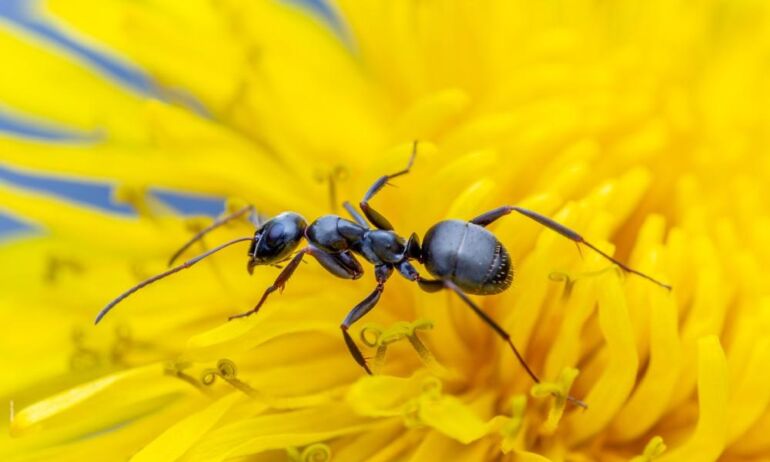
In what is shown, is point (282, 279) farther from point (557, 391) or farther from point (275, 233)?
point (557, 391)

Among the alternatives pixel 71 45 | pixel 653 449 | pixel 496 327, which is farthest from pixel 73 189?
pixel 653 449

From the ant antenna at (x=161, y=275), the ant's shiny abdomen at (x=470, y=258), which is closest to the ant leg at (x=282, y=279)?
the ant antenna at (x=161, y=275)

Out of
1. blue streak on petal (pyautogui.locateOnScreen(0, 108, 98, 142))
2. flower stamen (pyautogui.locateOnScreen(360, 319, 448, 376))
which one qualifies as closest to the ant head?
flower stamen (pyautogui.locateOnScreen(360, 319, 448, 376))

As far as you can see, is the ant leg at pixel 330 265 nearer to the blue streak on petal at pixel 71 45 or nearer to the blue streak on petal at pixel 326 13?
the blue streak on petal at pixel 71 45

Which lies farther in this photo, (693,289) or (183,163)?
(183,163)

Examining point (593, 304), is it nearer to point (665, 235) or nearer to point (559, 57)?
point (665, 235)

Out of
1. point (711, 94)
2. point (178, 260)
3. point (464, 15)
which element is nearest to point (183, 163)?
point (178, 260)
